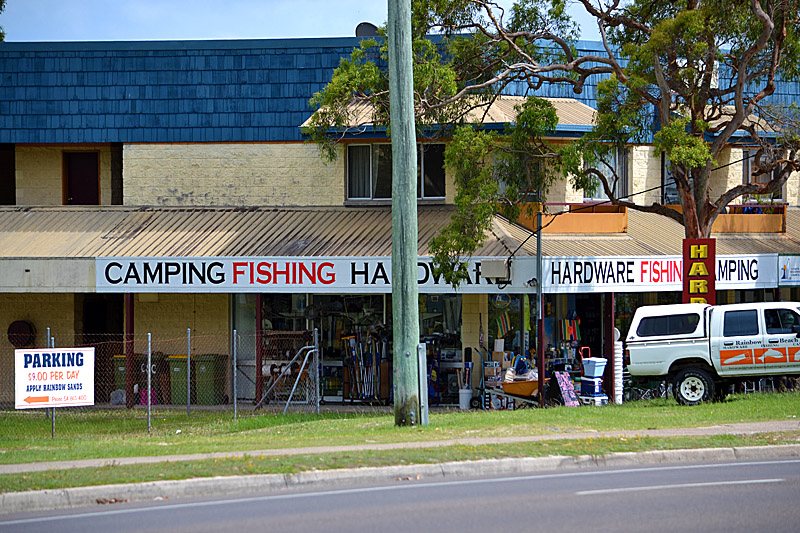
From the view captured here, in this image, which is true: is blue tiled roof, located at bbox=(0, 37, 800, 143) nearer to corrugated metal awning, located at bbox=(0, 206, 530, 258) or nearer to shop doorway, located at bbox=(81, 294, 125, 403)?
corrugated metal awning, located at bbox=(0, 206, 530, 258)

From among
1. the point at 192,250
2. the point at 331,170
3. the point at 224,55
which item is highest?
the point at 224,55

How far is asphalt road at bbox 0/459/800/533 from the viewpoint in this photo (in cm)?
843

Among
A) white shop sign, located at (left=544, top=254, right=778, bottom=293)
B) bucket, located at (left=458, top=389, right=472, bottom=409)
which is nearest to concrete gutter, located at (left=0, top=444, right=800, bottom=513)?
white shop sign, located at (left=544, top=254, right=778, bottom=293)

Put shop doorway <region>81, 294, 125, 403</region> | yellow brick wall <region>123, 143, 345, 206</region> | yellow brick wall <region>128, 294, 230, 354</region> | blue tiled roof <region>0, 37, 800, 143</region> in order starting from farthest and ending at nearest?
shop doorway <region>81, 294, 125, 403</region>, blue tiled roof <region>0, 37, 800, 143</region>, yellow brick wall <region>123, 143, 345, 206</region>, yellow brick wall <region>128, 294, 230, 354</region>

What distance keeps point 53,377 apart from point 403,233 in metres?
6.54

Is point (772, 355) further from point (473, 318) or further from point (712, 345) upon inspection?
point (473, 318)

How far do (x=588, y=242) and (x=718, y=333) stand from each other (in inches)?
183

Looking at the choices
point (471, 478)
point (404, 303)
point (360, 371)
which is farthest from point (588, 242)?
point (471, 478)

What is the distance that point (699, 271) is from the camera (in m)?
20.0

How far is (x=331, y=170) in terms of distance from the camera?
23375 mm

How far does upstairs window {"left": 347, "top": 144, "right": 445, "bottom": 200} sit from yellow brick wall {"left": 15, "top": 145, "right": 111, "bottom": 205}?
21.2ft

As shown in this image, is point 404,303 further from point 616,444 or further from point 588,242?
point 588,242

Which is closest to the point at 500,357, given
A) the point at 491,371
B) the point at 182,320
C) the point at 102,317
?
the point at 491,371

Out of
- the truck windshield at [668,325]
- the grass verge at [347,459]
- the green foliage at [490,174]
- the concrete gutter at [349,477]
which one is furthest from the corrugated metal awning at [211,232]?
the concrete gutter at [349,477]
